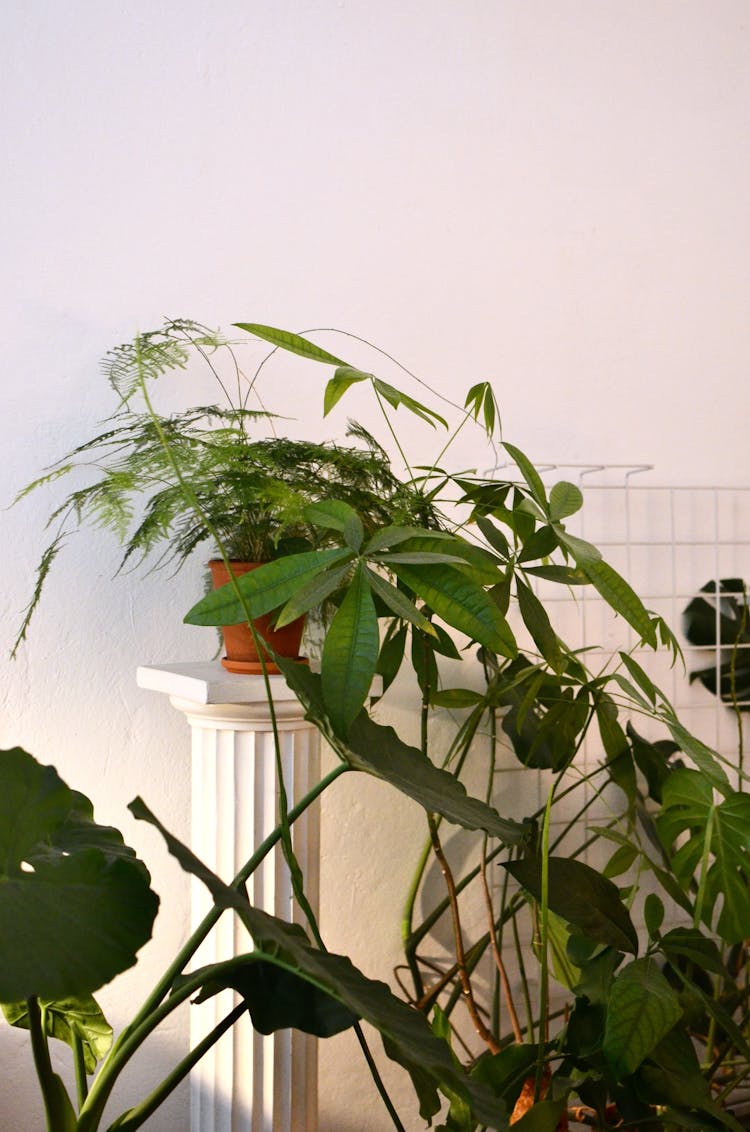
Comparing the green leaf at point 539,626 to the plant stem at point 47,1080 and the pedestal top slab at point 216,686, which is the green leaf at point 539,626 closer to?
the pedestal top slab at point 216,686

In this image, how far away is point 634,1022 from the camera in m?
1.04

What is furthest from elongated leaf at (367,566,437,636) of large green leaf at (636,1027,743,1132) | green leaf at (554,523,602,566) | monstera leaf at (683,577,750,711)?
monstera leaf at (683,577,750,711)

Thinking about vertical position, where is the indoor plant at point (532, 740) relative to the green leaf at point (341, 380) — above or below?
below

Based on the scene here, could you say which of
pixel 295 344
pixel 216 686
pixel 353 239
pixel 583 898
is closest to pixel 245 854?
pixel 216 686

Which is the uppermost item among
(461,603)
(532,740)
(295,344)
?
(295,344)

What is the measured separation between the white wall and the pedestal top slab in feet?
1.02

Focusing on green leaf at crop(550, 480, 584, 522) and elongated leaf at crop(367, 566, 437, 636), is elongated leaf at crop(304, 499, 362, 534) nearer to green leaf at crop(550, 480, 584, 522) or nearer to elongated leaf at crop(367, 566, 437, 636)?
elongated leaf at crop(367, 566, 437, 636)

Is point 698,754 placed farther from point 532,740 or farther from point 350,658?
point 532,740

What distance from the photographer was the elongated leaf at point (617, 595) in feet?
3.39

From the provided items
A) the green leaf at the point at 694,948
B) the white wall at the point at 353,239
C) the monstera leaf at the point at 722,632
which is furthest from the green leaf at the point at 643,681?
the monstera leaf at the point at 722,632

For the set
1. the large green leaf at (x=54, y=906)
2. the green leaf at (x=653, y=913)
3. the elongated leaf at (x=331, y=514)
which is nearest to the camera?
the large green leaf at (x=54, y=906)

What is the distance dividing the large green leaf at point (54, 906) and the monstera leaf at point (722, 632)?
1.56 m

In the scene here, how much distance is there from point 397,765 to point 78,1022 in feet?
1.78

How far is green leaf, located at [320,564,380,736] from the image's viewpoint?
0.84 metres
